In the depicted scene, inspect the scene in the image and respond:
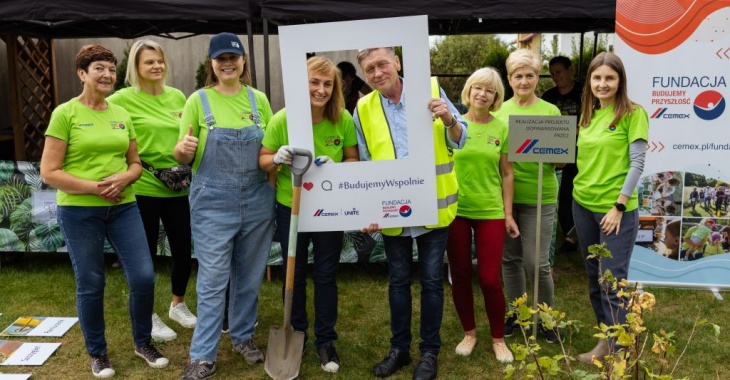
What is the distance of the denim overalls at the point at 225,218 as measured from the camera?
2.87 metres

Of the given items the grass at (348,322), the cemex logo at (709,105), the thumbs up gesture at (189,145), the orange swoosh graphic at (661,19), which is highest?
the orange swoosh graphic at (661,19)

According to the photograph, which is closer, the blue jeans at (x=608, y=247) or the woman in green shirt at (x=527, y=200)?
the blue jeans at (x=608, y=247)

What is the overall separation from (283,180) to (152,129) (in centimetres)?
83

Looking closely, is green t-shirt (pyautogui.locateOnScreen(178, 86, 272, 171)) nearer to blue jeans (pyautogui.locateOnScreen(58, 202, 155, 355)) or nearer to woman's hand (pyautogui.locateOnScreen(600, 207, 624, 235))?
blue jeans (pyautogui.locateOnScreen(58, 202, 155, 355))

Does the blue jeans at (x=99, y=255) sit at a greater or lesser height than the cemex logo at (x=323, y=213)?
lesser

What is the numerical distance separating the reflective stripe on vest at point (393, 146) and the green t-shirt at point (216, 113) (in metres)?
0.55

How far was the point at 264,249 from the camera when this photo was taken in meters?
3.14

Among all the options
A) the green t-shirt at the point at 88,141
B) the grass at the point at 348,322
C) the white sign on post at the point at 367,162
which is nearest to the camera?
the white sign on post at the point at 367,162

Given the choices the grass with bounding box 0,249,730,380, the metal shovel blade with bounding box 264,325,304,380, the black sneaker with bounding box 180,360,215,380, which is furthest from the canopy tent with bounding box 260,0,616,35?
the black sneaker with bounding box 180,360,215,380

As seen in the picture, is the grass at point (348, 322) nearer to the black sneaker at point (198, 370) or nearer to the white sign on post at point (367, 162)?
the black sneaker at point (198, 370)

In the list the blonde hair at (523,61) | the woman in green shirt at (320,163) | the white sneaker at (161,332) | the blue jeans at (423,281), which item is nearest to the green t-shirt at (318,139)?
the woman in green shirt at (320,163)

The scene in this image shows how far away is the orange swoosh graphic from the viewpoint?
4066 mm

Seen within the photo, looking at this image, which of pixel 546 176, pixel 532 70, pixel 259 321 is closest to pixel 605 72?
pixel 532 70

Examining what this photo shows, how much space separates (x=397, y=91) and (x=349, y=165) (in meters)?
0.41
